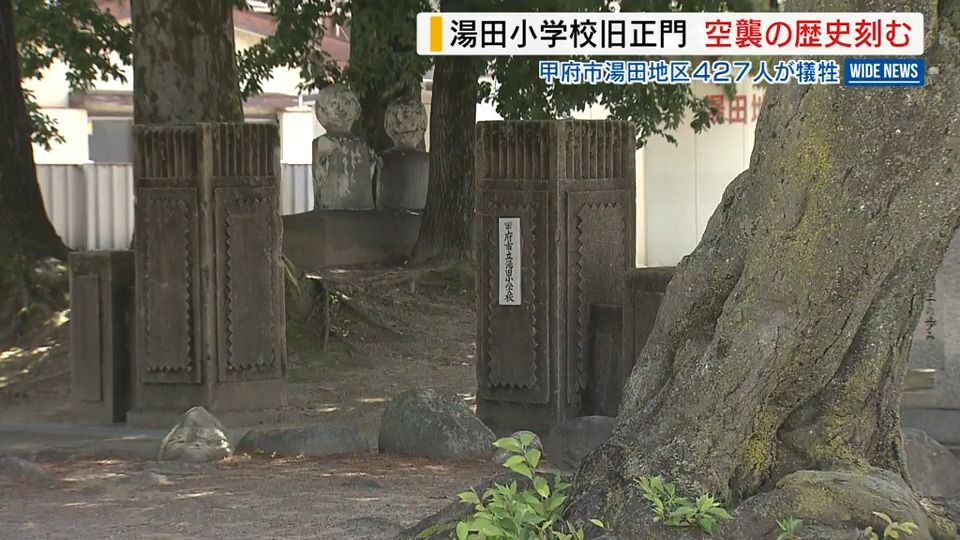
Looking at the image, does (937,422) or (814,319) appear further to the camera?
(937,422)

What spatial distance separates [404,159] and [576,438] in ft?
33.1

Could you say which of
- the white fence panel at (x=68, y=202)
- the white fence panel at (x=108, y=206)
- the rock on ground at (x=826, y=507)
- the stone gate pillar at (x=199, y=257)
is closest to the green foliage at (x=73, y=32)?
the white fence panel at (x=68, y=202)

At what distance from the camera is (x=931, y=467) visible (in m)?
6.83

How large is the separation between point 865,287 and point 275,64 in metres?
12.4

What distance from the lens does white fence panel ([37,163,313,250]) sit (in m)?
20.9

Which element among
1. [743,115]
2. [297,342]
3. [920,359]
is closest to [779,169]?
[920,359]

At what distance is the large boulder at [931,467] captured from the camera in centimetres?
671

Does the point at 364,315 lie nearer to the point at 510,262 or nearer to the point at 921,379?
the point at 510,262

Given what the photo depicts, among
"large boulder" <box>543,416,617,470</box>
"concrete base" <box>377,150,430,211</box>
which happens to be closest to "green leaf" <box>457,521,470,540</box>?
"large boulder" <box>543,416,617,470</box>

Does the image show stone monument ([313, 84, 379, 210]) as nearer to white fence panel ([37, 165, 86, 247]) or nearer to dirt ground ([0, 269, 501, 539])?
dirt ground ([0, 269, 501, 539])

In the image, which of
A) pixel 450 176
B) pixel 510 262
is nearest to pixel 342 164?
pixel 450 176

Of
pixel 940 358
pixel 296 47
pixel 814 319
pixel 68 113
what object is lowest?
pixel 940 358

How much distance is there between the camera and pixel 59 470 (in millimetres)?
8102
